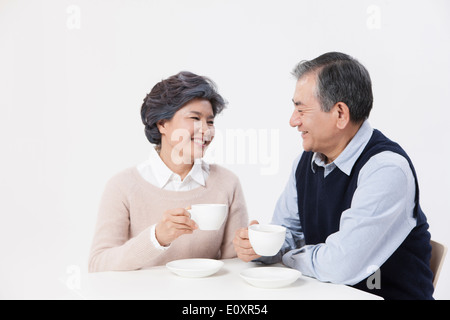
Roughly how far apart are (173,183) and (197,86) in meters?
0.38

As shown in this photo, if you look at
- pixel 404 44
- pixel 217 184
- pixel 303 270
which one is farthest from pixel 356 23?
pixel 303 270

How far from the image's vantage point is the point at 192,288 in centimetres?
122

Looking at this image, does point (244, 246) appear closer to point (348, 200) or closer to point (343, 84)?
point (348, 200)

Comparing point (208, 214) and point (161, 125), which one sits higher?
point (161, 125)

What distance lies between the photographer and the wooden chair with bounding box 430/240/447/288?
1546mm

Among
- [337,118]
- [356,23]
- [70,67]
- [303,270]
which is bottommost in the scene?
[303,270]

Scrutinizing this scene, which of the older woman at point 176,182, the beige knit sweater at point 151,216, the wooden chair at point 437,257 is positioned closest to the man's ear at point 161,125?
the older woman at point 176,182

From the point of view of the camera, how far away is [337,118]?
1.65 m

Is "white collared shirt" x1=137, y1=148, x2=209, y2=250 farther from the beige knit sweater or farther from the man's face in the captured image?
the man's face

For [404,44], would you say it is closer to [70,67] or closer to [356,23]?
[356,23]

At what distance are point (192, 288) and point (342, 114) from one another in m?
0.84

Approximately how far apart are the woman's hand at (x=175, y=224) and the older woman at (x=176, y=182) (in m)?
0.24

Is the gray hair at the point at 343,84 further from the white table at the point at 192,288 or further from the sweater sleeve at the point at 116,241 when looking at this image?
the sweater sleeve at the point at 116,241

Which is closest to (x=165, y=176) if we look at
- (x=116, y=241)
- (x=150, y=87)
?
(x=116, y=241)
